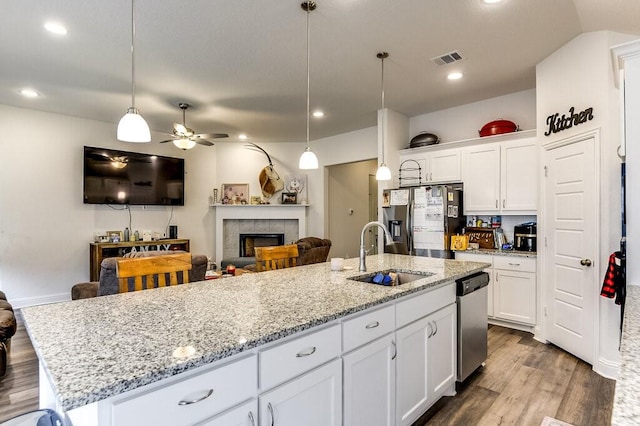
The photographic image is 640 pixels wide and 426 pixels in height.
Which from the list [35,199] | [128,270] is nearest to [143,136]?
[128,270]

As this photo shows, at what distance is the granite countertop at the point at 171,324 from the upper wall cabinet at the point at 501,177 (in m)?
2.46

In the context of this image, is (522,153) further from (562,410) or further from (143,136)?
(143,136)

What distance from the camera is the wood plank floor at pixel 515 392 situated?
2189mm

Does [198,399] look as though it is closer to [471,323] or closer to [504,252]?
[471,323]

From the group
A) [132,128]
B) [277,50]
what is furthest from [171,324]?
[277,50]

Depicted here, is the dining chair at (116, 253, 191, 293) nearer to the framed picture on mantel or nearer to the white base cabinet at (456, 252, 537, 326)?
the white base cabinet at (456, 252, 537, 326)

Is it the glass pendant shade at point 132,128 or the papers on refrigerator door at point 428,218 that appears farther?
the papers on refrigerator door at point 428,218

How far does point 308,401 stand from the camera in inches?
53.6

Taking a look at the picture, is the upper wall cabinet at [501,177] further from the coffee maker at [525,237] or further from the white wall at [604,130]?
the white wall at [604,130]

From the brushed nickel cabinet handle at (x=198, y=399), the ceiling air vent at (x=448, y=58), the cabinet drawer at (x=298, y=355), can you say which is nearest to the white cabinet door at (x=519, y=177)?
the ceiling air vent at (x=448, y=58)

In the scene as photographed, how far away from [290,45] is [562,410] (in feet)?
11.7

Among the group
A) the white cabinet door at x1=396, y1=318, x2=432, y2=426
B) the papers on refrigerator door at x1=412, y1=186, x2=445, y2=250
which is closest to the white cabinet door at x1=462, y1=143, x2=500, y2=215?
the papers on refrigerator door at x1=412, y1=186, x2=445, y2=250

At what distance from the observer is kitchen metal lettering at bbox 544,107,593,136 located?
2929 millimetres

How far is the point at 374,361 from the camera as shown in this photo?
171cm
